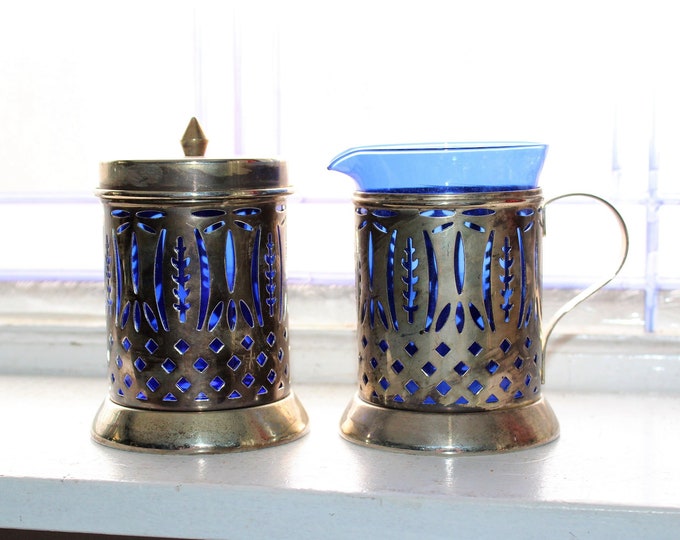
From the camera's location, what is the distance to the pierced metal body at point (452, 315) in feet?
2.48

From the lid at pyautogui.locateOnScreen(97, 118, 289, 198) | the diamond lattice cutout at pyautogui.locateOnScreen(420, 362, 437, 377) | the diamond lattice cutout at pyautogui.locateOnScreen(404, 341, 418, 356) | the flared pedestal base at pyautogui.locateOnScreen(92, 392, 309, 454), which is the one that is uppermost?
the lid at pyautogui.locateOnScreen(97, 118, 289, 198)

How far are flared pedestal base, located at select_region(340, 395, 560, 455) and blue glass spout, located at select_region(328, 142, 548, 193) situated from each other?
17 cm

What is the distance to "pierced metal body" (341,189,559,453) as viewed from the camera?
754 mm

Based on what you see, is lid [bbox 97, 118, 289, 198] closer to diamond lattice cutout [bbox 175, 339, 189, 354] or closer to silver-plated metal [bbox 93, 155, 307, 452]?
silver-plated metal [bbox 93, 155, 307, 452]

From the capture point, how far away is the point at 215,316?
77cm

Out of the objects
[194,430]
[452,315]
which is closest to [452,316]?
[452,315]

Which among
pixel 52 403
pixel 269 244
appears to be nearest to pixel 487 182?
pixel 269 244

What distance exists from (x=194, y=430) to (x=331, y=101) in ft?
1.41

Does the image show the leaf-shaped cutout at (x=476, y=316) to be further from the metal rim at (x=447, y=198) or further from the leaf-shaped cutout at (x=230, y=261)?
the leaf-shaped cutout at (x=230, y=261)

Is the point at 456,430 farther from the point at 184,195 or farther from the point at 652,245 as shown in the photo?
the point at 652,245

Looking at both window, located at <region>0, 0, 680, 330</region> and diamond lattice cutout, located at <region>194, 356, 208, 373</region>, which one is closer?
diamond lattice cutout, located at <region>194, 356, 208, 373</region>

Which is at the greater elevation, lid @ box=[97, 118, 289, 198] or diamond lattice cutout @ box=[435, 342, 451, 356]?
lid @ box=[97, 118, 289, 198]

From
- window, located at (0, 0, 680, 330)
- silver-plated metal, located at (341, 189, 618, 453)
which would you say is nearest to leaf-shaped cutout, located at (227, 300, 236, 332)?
silver-plated metal, located at (341, 189, 618, 453)

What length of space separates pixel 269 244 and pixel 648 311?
16.8 inches
